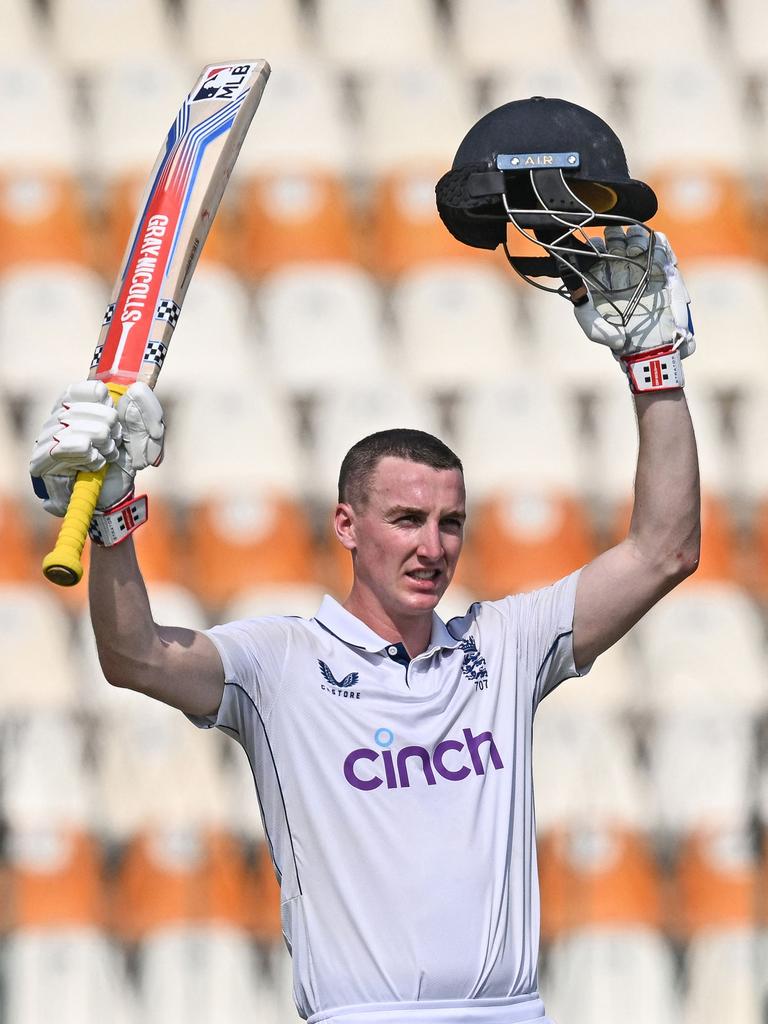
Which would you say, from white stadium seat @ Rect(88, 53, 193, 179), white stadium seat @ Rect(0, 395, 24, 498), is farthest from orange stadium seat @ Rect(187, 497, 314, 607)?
white stadium seat @ Rect(88, 53, 193, 179)

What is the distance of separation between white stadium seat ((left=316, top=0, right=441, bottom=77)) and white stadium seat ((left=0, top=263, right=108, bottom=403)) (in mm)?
1521

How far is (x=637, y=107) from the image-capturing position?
584 centimetres

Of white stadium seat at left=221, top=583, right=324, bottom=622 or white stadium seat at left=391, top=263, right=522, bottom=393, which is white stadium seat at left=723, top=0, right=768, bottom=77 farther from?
white stadium seat at left=221, top=583, right=324, bottom=622

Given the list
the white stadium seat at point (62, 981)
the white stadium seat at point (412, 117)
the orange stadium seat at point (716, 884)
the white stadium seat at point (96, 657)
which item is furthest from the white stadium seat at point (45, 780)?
the white stadium seat at point (412, 117)

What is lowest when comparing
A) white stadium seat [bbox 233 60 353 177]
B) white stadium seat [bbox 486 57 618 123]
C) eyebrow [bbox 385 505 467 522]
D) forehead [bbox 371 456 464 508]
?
eyebrow [bbox 385 505 467 522]

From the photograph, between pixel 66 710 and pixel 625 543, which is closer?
pixel 625 543

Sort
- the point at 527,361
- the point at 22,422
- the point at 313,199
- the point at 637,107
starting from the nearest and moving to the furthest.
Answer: the point at 22,422 < the point at 527,361 < the point at 313,199 < the point at 637,107

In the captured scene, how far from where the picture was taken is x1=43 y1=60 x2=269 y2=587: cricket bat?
1.90 m

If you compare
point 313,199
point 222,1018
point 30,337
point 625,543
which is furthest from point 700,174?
point 625,543

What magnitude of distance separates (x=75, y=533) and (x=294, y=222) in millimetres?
3835

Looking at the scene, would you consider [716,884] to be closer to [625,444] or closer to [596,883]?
[596,883]

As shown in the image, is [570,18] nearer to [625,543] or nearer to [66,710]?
[66,710]

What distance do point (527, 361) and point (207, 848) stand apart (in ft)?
6.93

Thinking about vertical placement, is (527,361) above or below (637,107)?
below
